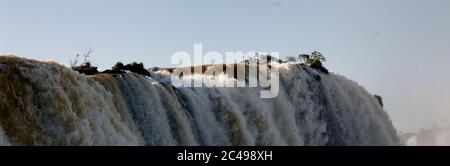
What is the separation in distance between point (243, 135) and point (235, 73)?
8.85m

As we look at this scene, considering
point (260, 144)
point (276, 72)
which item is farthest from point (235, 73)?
point (260, 144)

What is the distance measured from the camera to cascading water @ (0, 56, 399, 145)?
19.3 m

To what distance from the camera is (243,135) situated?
98.2 feet

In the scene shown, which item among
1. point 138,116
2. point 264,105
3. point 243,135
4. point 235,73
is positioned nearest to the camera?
point 138,116

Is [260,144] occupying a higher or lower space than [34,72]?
lower

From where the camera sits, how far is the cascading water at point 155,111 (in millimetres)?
19344

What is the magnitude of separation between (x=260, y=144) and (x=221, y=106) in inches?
116

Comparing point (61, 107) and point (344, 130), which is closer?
point (61, 107)

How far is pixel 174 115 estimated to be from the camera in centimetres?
2609

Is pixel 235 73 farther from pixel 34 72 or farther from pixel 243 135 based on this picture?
pixel 34 72

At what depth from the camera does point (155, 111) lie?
2519 cm

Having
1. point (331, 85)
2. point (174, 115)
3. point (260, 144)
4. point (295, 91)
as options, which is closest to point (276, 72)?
point (295, 91)

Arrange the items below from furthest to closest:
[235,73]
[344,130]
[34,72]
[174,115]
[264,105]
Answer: [344,130]
[235,73]
[264,105]
[174,115]
[34,72]

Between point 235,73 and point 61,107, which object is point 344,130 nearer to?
point 235,73
